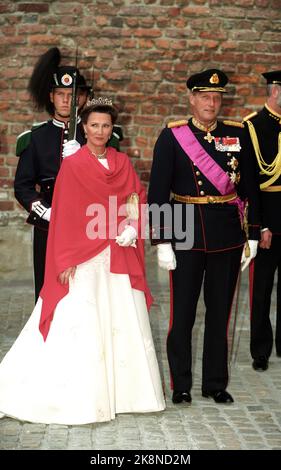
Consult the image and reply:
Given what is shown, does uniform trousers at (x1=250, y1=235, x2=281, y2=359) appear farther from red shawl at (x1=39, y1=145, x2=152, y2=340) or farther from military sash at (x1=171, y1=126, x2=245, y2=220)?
red shawl at (x1=39, y1=145, x2=152, y2=340)

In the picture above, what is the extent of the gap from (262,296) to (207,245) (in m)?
1.25

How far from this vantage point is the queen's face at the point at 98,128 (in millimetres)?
5199

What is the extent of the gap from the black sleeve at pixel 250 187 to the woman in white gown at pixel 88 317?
0.72 meters

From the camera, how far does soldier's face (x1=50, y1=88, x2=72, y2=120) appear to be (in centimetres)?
607

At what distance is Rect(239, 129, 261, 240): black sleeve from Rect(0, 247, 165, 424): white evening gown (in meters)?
0.95

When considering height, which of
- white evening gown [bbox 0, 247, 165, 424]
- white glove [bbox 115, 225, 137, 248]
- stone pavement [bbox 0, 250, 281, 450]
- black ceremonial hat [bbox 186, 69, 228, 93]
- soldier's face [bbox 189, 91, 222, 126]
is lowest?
stone pavement [bbox 0, 250, 281, 450]

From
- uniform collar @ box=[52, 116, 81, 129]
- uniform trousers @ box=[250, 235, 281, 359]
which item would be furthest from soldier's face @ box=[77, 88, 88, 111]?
uniform trousers @ box=[250, 235, 281, 359]

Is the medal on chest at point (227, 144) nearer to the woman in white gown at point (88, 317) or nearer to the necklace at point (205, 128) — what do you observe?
the necklace at point (205, 128)

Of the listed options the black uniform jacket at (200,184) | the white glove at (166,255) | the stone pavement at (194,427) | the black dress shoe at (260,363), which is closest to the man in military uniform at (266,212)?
the black dress shoe at (260,363)

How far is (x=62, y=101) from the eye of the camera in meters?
6.08

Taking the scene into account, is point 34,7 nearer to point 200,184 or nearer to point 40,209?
point 40,209

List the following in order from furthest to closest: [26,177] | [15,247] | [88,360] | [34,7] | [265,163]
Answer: [15,247]
[34,7]
[265,163]
[26,177]
[88,360]

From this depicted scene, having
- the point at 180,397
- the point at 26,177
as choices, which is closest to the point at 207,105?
the point at 26,177

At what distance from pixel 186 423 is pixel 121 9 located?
4.99 m
